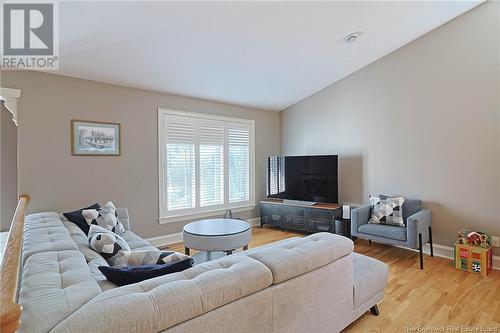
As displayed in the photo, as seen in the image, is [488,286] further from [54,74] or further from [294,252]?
[54,74]

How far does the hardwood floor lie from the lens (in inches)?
84.4

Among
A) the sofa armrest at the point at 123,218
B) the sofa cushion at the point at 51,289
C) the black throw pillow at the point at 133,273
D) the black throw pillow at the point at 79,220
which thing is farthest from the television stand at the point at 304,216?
the sofa cushion at the point at 51,289

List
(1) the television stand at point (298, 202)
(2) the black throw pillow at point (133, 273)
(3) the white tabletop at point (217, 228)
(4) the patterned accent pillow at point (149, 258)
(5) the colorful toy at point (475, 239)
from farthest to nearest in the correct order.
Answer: (1) the television stand at point (298, 202), (5) the colorful toy at point (475, 239), (3) the white tabletop at point (217, 228), (4) the patterned accent pillow at point (149, 258), (2) the black throw pillow at point (133, 273)

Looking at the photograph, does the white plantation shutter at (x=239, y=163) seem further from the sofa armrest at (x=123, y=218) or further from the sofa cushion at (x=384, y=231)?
the sofa cushion at (x=384, y=231)

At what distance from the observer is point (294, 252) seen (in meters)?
1.54

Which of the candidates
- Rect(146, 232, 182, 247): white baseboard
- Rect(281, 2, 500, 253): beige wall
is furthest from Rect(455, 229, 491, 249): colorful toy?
Rect(146, 232, 182, 247): white baseboard

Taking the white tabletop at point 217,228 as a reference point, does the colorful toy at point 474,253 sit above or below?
below

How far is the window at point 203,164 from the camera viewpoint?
428 cm

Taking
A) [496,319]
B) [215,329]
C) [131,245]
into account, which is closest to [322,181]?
[496,319]

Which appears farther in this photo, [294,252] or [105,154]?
[105,154]

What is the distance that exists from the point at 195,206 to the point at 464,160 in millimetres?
3842

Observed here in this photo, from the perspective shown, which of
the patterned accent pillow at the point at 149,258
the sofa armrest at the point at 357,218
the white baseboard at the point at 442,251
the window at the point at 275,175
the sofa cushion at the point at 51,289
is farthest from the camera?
the window at the point at 275,175

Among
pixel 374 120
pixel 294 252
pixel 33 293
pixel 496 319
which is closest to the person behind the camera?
pixel 33 293

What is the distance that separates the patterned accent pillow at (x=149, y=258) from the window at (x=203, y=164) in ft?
8.36
